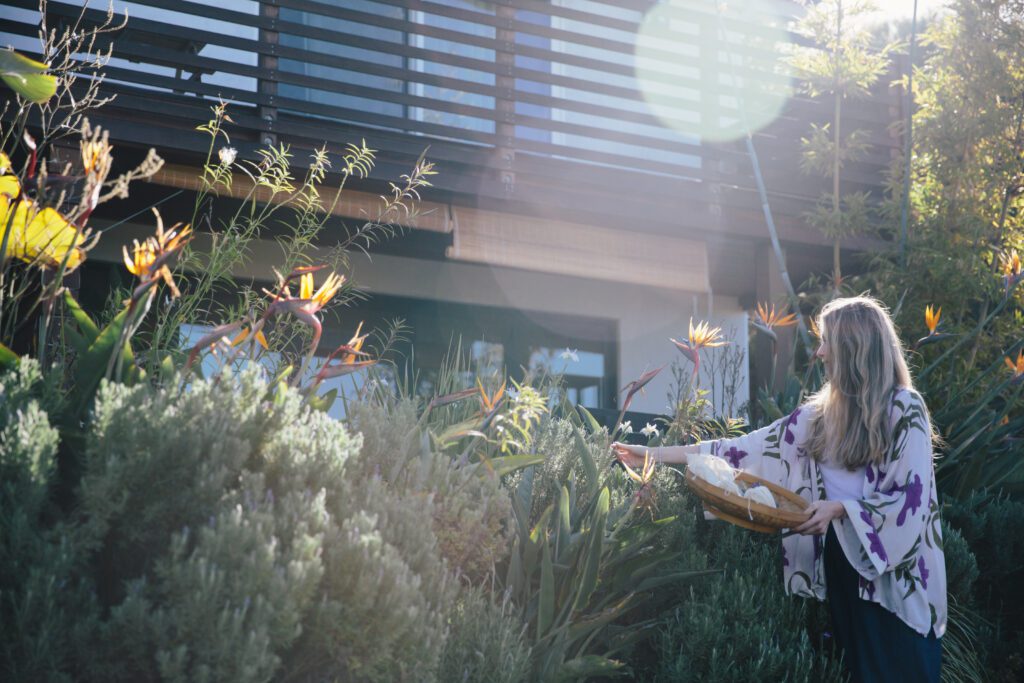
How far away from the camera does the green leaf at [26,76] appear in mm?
2227

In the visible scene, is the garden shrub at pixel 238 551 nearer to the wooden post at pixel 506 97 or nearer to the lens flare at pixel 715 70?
the wooden post at pixel 506 97

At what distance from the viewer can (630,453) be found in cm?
341

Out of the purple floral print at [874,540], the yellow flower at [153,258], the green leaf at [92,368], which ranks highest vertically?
the yellow flower at [153,258]

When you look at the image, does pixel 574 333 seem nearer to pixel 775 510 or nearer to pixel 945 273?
pixel 945 273

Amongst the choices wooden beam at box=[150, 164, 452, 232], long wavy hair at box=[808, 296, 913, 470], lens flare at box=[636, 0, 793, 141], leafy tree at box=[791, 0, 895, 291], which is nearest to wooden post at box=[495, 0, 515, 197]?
wooden beam at box=[150, 164, 452, 232]

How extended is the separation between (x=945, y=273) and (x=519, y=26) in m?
3.78

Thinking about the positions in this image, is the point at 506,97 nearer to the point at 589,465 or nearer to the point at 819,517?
the point at 589,465

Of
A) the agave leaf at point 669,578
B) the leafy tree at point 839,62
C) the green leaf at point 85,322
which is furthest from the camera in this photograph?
the leafy tree at point 839,62

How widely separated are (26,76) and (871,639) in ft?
9.49

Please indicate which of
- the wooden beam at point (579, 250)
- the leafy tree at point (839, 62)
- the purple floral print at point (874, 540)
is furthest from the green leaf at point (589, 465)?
the wooden beam at point (579, 250)

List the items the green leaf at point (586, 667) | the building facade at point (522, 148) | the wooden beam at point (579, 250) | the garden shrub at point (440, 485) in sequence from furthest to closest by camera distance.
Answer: the wooden beam at point (579, 250)
the building facade at point (522, 148)
the green leaf at point (586, 667)
the garden shrub at point (440, 485)

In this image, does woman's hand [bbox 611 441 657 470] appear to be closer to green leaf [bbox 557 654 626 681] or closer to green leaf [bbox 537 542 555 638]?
green leaf [bbox 537 542 555 638]

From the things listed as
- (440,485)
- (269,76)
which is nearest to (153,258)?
(440,485)

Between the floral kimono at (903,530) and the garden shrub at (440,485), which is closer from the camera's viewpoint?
the garden shrub at (440,485)
